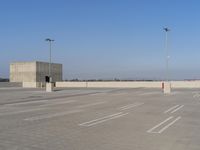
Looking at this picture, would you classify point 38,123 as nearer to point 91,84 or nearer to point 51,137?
point 51,137

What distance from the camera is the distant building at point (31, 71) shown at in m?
89.6

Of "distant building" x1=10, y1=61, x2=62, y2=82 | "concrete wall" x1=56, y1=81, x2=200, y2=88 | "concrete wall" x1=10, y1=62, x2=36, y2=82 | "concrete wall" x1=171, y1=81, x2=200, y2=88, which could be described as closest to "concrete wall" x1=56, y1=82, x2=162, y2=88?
"concrete wall" x1=56, y1=81, x2=200, y2=88

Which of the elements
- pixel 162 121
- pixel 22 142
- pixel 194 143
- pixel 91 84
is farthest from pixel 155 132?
pixel 91 84

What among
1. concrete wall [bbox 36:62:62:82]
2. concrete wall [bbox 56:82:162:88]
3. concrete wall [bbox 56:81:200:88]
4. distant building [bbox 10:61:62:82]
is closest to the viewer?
concrete wall [bbox 56:81:200:88]

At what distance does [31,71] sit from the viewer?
89.9m

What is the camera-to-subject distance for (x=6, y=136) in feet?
35.0

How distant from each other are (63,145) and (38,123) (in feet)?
15.7

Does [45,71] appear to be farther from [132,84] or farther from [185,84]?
[185,84]

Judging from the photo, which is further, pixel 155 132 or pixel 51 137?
pixel 155 132

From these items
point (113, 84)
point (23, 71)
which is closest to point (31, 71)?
point (23, 71)

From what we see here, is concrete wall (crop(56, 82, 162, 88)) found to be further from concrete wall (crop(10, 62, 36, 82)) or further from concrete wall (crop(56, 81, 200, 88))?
concrete wall (crop(10, 62, 36, 82))

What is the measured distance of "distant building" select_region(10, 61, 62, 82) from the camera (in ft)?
294

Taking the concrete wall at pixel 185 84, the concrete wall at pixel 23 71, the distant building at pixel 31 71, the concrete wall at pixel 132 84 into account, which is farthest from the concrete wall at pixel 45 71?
the concrete wall at pixel 185 84

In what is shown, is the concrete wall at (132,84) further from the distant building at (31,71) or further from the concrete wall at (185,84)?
the distant building at (31,71)
